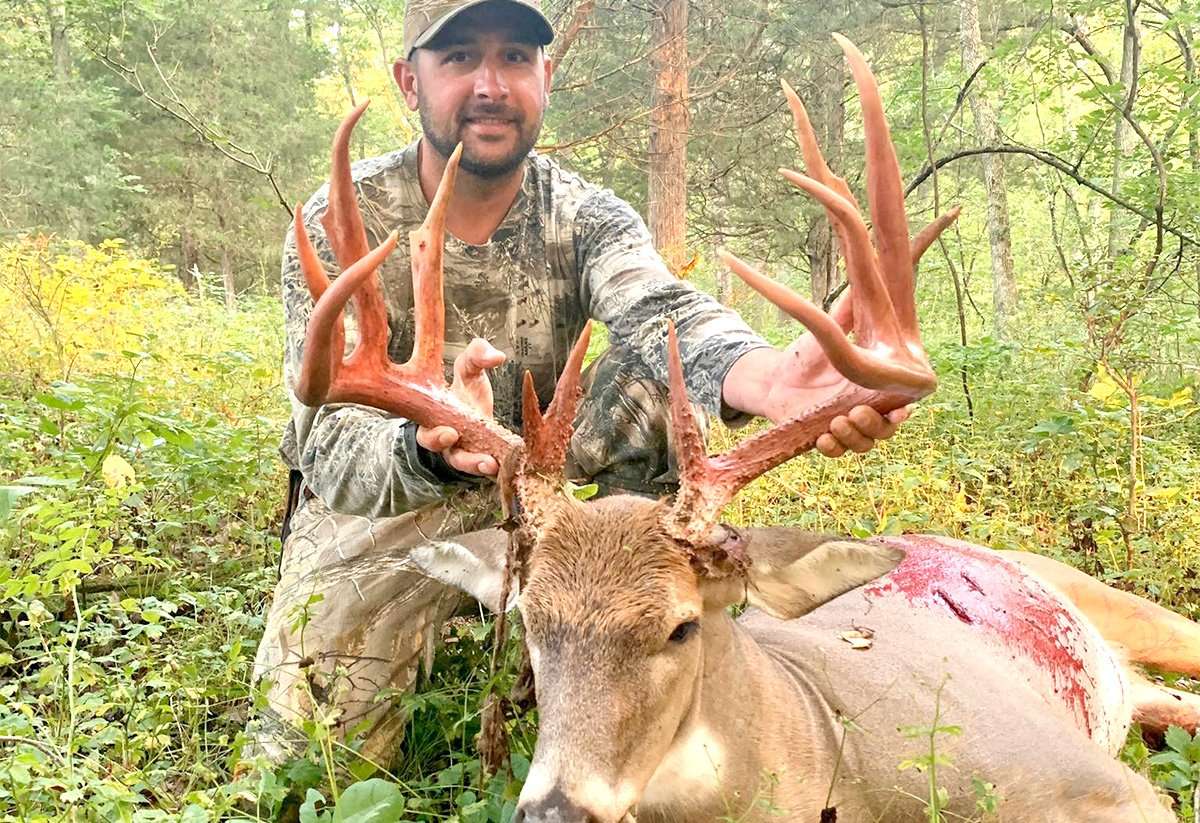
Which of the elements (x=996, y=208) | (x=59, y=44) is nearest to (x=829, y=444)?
(x=996, y=208)

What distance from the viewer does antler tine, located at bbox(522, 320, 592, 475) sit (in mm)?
2572

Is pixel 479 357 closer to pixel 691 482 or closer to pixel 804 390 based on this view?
pixel 691 482

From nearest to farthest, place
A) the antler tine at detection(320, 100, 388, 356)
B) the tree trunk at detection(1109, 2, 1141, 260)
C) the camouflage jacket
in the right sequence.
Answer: the antler tine at detection(320, 100, 388, 356)
the camouflage jacket
the tree trunk at detection(1109, 2, 1141, 260)

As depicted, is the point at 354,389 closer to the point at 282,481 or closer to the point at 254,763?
the point at 254,763

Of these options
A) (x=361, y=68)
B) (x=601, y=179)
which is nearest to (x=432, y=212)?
(x=601, y=179)

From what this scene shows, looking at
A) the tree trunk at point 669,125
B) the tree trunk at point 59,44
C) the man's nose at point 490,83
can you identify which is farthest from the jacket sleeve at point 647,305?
the tree trunk at point 59,44

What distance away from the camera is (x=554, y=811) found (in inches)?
79.4

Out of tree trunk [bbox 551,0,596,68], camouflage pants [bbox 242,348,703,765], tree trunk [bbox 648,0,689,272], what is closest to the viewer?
camouflage pants [bbox 242,348,703,765]

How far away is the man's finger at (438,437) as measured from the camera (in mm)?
2822

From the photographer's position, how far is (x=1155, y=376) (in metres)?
8.37

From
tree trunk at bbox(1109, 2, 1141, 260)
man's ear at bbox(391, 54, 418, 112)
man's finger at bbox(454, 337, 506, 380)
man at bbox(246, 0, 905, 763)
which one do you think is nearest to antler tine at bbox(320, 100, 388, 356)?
man's finger at bbox(454, 337, 506, 380)

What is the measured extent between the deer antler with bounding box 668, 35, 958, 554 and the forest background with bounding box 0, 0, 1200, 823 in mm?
927

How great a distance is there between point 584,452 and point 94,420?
100 inches

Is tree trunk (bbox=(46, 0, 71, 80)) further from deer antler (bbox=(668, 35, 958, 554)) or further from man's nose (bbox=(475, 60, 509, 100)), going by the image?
deer antler (bbox=(668, 35, 958, 554))
